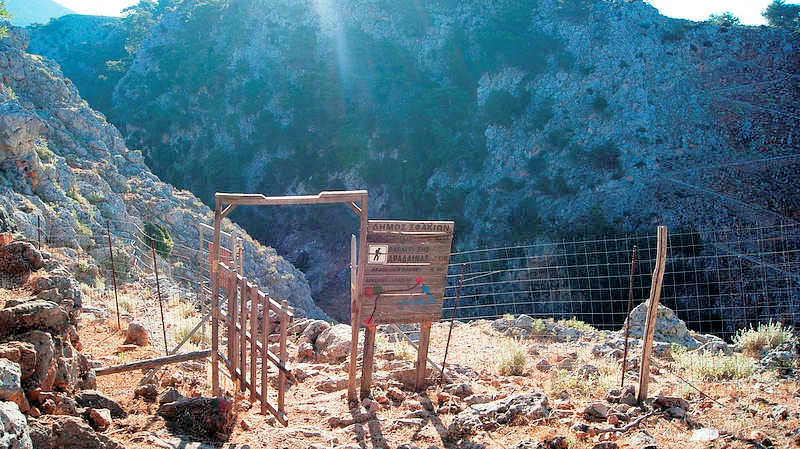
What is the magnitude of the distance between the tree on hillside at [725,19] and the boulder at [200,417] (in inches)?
1343

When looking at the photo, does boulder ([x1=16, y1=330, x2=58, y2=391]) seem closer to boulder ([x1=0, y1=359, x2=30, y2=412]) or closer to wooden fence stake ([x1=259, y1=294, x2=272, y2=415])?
boulder ([x1=0, y1=359, x2=30, y2=412])

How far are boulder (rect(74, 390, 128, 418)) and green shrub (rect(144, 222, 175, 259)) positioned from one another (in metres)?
11.7

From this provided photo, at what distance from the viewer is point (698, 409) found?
19.2ft

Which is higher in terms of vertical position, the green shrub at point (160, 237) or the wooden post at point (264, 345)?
the wooden post at point (264, 345)

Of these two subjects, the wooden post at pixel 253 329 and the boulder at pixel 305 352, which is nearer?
the wooden post at pixel 253 329

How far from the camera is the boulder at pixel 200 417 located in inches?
205

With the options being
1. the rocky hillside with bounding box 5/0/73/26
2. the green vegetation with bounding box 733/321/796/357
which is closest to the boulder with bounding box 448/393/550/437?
the green vegetation with bounding box 733/321/796/357

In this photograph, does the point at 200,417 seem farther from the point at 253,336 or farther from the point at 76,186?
the point at 76,186

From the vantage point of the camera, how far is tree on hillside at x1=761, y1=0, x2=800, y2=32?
113 ft

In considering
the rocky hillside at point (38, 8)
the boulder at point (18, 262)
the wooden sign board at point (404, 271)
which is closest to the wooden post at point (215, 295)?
the wooden sign board at point (404, 271)

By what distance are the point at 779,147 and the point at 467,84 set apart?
1662cm

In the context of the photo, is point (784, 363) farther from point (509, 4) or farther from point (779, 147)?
point (509, 4)

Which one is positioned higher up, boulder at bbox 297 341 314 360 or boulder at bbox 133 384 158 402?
boulder at bbox 133 384 158 402

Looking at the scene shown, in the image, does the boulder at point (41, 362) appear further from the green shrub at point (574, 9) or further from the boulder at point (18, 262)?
the green shrub at point (574, 9)
